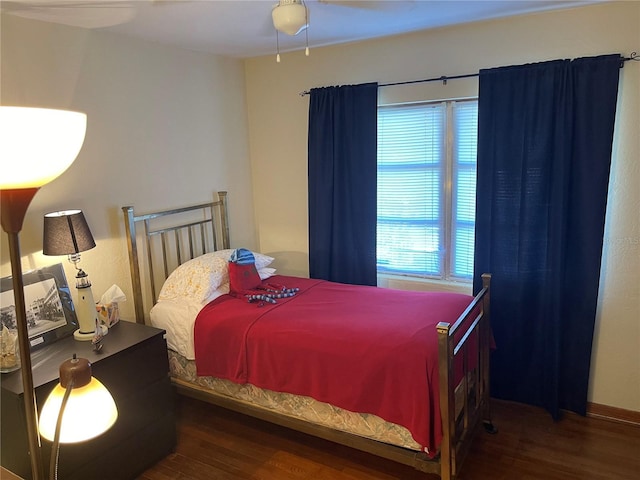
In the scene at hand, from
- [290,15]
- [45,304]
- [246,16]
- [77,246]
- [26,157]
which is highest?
[246,16]

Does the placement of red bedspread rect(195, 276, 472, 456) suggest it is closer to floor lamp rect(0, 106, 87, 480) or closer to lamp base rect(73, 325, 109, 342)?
lamp base rect(73, 325, 109, 342)

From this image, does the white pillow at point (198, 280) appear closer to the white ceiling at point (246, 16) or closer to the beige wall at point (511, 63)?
the beige wall at point (511, 63)

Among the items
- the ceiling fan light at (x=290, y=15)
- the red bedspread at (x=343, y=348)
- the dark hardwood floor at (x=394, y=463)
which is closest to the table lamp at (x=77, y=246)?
the red bedspread at (x=343, y=348)

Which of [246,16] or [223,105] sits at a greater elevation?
[246,16]

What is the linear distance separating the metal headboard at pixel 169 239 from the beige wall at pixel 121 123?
68mm

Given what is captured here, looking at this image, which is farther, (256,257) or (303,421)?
(256,257)

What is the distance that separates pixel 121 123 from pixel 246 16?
1018 mm

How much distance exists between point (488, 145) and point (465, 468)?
188cm

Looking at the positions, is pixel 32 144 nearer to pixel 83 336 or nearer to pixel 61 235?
pixel 61 235

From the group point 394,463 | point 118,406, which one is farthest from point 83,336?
point 394,463

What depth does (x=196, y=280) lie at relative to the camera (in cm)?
302

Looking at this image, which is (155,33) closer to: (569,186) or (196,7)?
(196,7)

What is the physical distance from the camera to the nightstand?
207 cm

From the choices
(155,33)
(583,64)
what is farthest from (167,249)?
(583,64)
